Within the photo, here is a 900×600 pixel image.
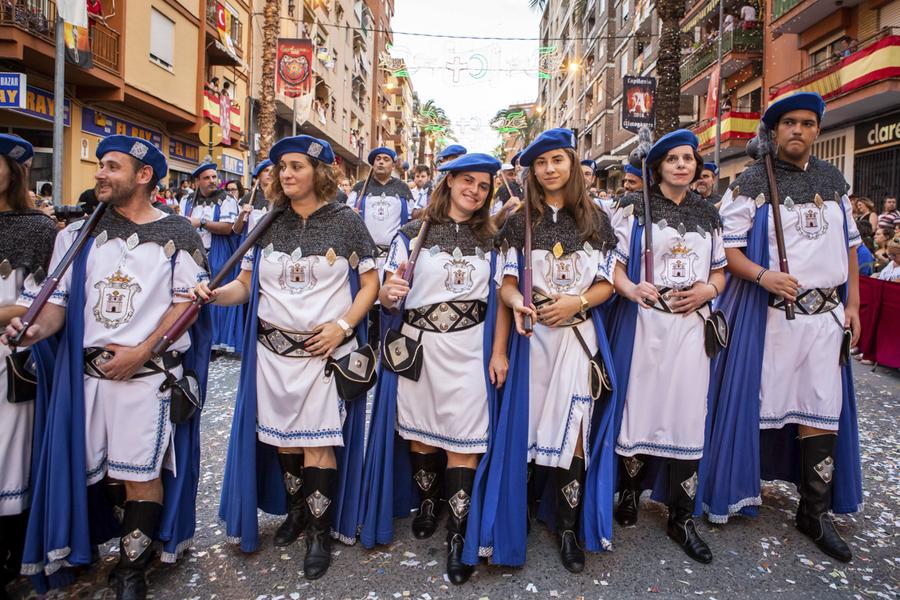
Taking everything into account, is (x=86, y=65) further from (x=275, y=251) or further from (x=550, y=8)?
(x=550, y=8)

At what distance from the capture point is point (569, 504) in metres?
3.19

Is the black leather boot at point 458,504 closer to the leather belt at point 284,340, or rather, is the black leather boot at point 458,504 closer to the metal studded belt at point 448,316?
the metal studded belt at point 448,316

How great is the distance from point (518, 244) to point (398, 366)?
0.89 m

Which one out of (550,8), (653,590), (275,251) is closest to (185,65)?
(275,251)

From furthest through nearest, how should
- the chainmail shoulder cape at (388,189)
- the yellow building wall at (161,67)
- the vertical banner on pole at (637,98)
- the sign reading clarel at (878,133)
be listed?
1. the vertical banner on pole at (637,98)
2. the yellow building wall at (161,67)
3. the sign reading clarel at (878,133)
4. the chainmail shoulder cape at (388,189)

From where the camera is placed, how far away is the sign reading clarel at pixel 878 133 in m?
15.4

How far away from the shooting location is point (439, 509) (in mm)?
3629

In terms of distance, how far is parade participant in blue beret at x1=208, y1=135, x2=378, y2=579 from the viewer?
10.0ft

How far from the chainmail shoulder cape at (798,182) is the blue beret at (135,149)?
10.2 ft

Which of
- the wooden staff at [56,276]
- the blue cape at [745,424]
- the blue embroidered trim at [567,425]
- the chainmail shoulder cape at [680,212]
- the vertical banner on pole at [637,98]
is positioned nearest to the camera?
the wooden staff at [56,276]

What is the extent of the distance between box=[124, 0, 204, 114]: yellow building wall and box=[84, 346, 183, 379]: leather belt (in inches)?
602

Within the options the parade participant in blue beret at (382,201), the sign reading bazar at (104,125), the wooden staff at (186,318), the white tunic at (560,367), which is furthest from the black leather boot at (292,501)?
the sign reading bazar at (104,125)

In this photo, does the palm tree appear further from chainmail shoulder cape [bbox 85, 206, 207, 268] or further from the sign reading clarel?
the sign reading clarel

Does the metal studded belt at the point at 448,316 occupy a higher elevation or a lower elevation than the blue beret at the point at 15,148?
lower
